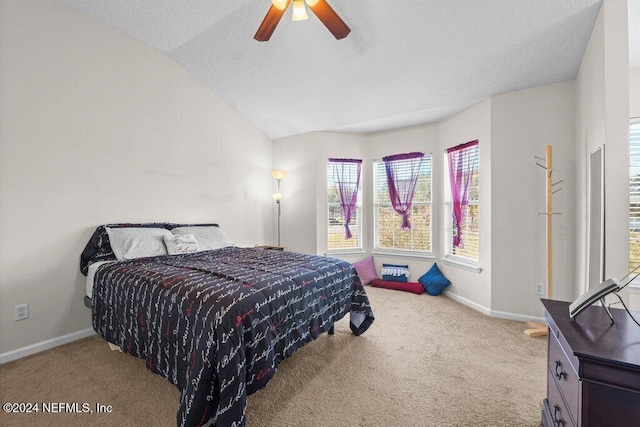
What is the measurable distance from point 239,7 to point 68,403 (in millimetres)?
3248

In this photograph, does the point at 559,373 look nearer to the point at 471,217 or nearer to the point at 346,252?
the point at 471,217

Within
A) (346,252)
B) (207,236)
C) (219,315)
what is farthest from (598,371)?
(346,252)

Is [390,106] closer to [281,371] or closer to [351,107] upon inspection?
[351,107]

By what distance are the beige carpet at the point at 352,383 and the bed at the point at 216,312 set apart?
0.20 meters

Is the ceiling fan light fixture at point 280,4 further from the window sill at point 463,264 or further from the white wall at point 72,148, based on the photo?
the window sill at point 463,264

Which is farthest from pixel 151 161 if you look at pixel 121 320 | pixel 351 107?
pixel 351 107

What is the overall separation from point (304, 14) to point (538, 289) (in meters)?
3.36

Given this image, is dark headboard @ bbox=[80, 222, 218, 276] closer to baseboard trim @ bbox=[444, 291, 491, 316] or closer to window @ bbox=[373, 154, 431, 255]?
window @ bbox=[373, 154, 431, 255]

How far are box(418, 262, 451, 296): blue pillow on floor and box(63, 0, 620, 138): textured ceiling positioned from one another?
2179 millimetres

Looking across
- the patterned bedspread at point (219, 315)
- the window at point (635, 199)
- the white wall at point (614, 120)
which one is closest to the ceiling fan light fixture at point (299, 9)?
the patterned bedspread at point (219, 315)

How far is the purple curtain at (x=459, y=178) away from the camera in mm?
3475

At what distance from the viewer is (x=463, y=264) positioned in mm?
3535

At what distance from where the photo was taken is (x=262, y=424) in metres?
1.53

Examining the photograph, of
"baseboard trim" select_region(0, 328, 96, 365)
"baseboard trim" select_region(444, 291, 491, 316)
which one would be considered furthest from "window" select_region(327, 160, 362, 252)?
"baseboard trim" select_region(0, 328, 96, 365)
